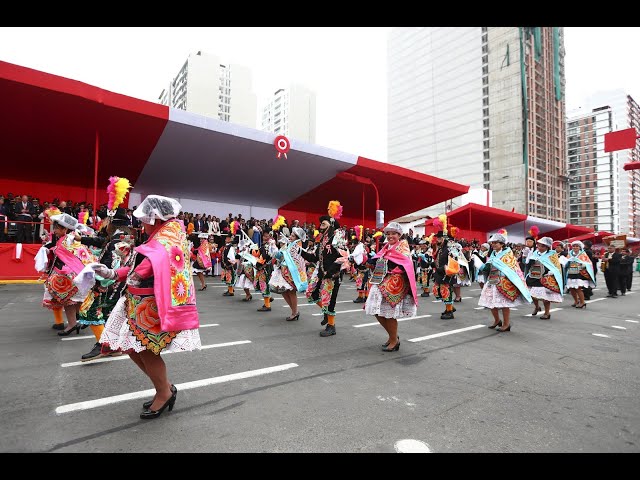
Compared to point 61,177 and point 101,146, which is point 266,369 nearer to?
point 101,146

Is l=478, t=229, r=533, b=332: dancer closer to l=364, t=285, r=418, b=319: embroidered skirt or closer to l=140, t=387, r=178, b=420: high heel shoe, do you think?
l=364, t=285, r=418, b=319: embroidered skirt

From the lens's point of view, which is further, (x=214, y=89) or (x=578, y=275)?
(x=214, y=89)

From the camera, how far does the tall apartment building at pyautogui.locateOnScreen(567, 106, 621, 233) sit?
8438cm

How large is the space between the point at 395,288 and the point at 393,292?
0.22ft

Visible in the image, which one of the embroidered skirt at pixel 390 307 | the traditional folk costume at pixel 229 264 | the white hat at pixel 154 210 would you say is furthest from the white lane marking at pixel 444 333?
the traditional folk costume at pixel 229 264

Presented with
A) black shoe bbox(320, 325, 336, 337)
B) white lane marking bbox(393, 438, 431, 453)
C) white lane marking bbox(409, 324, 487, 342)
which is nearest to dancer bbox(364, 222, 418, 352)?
white lane marking bbox(409, 324, 487, 342)

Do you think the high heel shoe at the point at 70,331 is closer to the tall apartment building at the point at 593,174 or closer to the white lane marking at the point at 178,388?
the white lane marking at the point at 178,388

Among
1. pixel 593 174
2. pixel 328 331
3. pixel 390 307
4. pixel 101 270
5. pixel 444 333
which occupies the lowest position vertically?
pixel 444 333

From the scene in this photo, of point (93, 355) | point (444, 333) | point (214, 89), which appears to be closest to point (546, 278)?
point (444, 333)

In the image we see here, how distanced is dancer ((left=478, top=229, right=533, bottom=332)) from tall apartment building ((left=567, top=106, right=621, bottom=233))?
97.1 metres

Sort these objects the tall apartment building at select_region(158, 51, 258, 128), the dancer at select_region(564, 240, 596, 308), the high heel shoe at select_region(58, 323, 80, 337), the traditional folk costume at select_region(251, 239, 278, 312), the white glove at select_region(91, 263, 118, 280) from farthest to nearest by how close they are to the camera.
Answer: the tall apartment building at select_region(158, 51, 258, 128)
the dancer at select_region(564, 240, 596, 308)
the traditional folk costume at select_region(251, 239, 278, 312)
the high heel shoe at select_region(58, 323, 80, 337)
the white glove at select_region(91, 263, 118, 280)

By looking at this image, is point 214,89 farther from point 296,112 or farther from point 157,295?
point 157,295

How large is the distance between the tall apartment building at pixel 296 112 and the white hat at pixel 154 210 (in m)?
93.4

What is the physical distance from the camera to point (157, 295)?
254 centimetres
